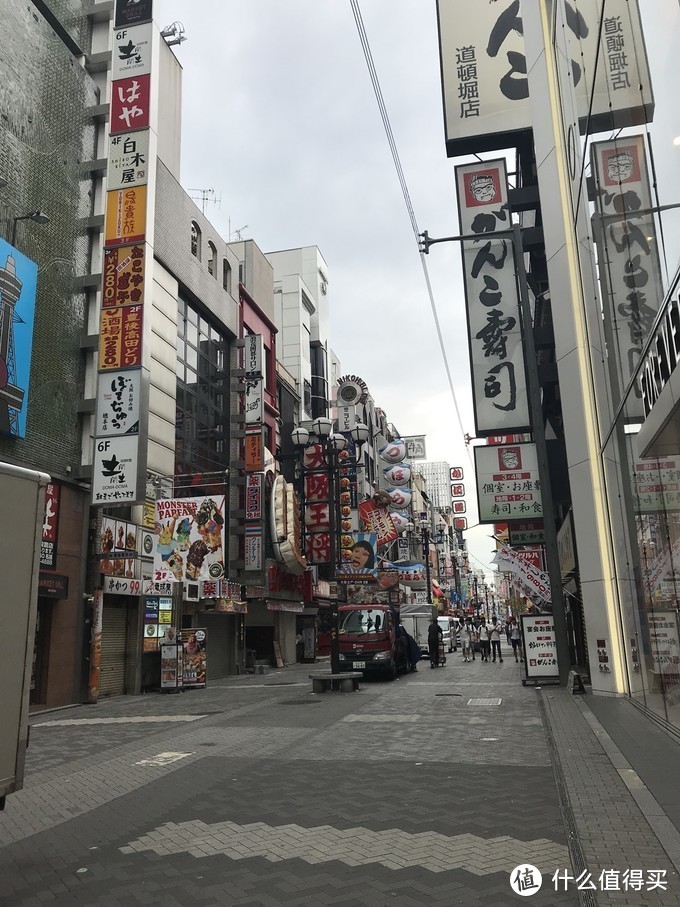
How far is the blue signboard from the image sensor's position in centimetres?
1664

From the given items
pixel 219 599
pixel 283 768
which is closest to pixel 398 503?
pixel 219 599

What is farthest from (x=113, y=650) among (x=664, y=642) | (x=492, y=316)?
(x=664, y=642)

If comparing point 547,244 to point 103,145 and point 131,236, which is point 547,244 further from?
point 103,145

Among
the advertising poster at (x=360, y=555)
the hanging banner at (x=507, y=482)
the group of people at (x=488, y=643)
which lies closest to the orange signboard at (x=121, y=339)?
the hanging banner at (x=507, y=482)

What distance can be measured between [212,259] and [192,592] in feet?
46.2

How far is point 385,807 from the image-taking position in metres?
7.43

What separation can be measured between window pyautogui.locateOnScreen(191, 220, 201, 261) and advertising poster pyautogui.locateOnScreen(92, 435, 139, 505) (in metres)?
11.6

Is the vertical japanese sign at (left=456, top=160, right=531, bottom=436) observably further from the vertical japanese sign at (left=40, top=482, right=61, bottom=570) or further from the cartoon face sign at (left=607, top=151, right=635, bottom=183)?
the vertical japanese sign at (left=40, top=482, right=61, bottom=570)

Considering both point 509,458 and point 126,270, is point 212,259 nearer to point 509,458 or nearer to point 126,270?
point 126,270

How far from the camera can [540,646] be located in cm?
1955

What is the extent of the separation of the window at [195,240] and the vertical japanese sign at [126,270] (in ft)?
23.7

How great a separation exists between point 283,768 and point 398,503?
54.4 metres

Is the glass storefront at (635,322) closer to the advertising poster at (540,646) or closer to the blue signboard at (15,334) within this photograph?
the advertising poster at (540,646)

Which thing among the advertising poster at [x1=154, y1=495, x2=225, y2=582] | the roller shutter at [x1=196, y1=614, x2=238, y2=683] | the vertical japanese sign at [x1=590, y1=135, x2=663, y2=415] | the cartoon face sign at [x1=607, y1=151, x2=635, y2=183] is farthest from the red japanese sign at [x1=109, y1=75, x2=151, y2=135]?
the roller shutter at [x1=196, y1=614, x2=238, y2=683]
